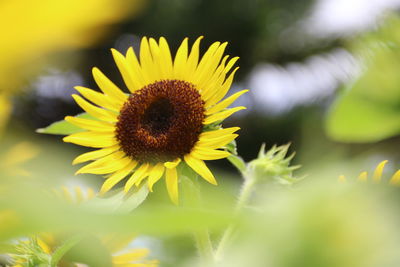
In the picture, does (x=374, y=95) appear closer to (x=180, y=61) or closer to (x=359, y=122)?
(x=359, y=122)

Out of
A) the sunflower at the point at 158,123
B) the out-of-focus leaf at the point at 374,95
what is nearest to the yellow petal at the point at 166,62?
the sunflower at the point at 158,123

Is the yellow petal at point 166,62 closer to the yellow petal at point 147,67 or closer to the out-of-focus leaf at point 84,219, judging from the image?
the yellow petal at point 147,67

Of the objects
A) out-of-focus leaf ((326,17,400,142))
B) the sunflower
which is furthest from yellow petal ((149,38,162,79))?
out-of-focus leaf ((326,17,400,142))

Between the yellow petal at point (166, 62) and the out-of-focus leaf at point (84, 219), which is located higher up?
the yellow petal at point (166, 62)

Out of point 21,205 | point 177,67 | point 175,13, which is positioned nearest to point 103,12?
point 21,205

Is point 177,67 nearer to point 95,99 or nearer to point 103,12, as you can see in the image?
point 95,99

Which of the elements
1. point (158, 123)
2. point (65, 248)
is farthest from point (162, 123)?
point (65, 248)

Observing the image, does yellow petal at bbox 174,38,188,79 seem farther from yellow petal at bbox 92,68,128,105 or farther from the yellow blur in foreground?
the yellow blur in foreground
